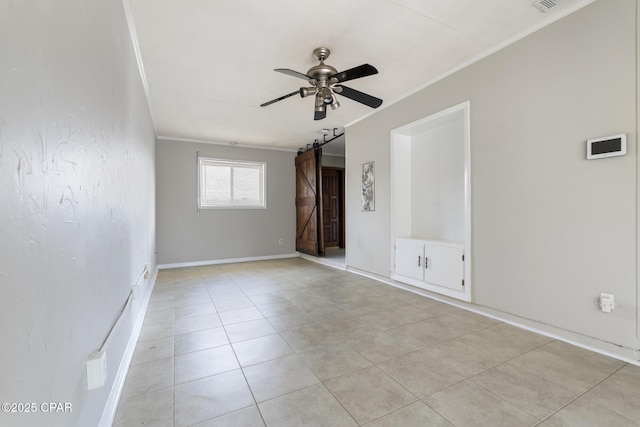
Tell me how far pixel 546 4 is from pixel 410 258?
112 inches

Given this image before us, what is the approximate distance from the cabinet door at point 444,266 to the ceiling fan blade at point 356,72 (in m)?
2.14

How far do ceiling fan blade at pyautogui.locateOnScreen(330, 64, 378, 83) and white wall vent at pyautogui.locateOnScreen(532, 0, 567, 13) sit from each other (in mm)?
1322

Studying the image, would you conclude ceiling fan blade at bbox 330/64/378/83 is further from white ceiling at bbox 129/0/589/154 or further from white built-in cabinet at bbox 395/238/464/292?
white built-in cabinet at bbox 395/238/464/292

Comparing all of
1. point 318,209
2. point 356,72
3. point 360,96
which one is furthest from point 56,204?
point 318,209

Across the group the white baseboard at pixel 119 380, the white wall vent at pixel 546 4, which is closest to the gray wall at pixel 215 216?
the white baseboard at pixel 119 380

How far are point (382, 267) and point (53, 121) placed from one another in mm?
4042

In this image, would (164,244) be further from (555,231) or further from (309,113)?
(555,231)

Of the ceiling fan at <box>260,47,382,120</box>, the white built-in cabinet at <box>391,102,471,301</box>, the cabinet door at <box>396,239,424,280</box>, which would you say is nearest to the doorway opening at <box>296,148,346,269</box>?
the cabinet door at <box>396,239,424,280</box>

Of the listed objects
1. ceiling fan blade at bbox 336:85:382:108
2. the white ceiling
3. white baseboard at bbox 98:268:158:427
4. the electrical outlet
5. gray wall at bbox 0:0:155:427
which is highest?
the white ceiling

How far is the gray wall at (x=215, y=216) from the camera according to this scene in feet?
18.9

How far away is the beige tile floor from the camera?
150cm

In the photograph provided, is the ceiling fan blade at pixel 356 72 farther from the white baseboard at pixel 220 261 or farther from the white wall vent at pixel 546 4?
the white baseboard at pixel 220 261

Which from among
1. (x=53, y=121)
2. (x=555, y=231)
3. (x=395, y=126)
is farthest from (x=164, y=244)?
(x=555, y=231)

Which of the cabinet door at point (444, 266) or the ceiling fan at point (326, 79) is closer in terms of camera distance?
the ceiling fan at point (326, 79)
